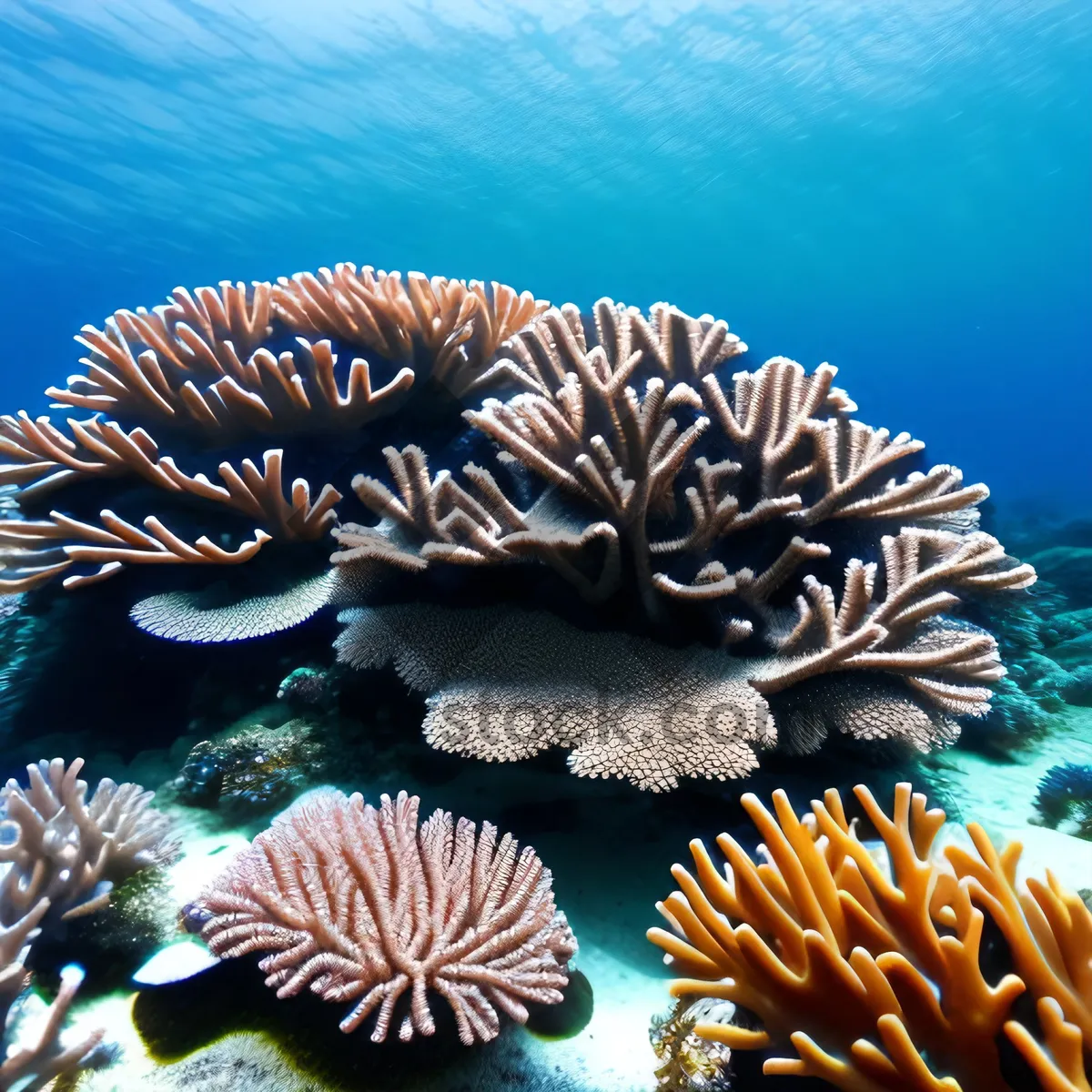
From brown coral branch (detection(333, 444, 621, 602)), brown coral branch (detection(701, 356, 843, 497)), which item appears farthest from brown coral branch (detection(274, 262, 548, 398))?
brown coral branch (detection(701, 356, 843, 497))

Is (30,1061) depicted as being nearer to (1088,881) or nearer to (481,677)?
(481,677)

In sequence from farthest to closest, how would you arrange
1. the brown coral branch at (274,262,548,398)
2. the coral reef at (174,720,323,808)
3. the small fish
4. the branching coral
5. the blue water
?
the blue water, the brown coral branch at (274,262,548,398), the coral reef at (174,720,323,808), the small fish, the branching coral

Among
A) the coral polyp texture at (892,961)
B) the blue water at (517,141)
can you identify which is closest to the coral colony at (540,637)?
the coral polyp texture at (892,961)

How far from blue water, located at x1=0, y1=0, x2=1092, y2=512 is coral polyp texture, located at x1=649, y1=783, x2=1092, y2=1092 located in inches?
1086

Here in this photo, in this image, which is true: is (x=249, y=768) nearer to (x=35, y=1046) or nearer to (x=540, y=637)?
(x=35, y=1046)

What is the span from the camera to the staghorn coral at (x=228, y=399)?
9.94 ft

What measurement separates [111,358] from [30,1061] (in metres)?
3.11

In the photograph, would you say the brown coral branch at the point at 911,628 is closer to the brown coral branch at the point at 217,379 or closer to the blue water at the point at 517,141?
the brown coral branch at the point at 217,379

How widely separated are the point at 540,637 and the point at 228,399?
212cm

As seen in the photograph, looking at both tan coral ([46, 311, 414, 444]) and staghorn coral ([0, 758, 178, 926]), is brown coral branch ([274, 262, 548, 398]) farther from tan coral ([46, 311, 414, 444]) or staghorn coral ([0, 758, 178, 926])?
staghorn coral ([0, 758, 178, 926])

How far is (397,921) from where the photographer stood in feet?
5.61

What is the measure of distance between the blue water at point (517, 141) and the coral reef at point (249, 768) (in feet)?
84.6

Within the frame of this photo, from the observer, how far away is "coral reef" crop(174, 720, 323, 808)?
2738mm

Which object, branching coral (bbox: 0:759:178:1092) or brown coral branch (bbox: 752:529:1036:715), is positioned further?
brown coral branch (bbox: 752:529:1036:715)
